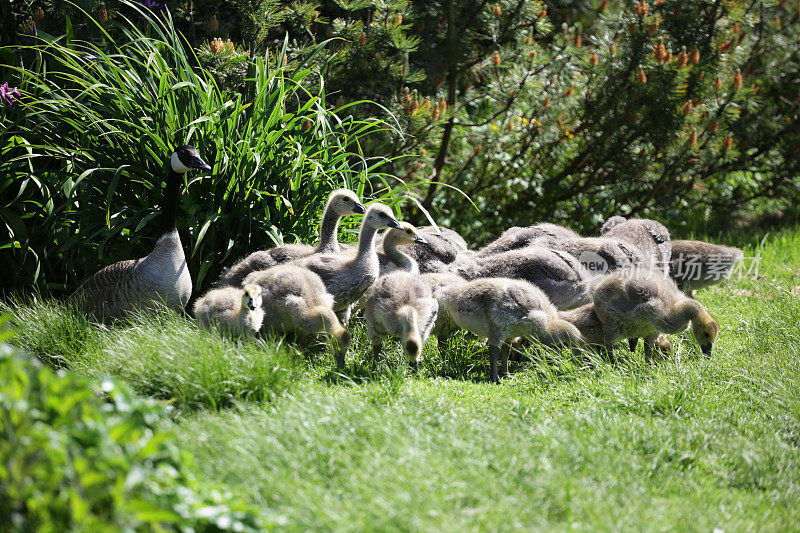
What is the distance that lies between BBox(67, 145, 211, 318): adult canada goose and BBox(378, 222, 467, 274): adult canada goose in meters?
2.02

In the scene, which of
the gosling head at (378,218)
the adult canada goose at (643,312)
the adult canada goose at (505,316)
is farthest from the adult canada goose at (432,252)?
the adult canada goose at (643,312)

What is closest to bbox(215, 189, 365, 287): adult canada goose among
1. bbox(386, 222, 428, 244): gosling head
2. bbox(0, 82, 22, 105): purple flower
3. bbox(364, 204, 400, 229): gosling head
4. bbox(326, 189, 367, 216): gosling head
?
bbox(326, 189, 367, 216): gosling head

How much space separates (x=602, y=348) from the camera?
588 centimetres

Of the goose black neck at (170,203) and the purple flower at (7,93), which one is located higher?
the purple flower at (7,93)

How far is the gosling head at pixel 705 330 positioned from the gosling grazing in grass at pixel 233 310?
118 inches

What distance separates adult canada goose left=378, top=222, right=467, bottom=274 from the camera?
6.94 meters

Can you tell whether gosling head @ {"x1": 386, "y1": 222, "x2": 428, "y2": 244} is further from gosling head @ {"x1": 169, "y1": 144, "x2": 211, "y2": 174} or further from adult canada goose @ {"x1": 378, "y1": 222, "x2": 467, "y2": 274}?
gosling head @ {"x1": 169, "y1": 144, "x2": 211, "y2": 174}

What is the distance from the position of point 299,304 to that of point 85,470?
8.75 ft

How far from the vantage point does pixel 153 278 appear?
18.4 feet

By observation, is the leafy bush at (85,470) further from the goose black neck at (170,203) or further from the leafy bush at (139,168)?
the leafy bush at (139,168)

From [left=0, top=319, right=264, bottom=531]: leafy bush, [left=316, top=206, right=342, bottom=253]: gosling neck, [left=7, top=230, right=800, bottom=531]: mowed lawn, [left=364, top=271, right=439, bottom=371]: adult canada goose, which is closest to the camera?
[left=0, top=319, right=264, bottom=531]: leafy bush

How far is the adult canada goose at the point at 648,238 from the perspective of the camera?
7.09m

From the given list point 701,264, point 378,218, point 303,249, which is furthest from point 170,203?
point 701,264

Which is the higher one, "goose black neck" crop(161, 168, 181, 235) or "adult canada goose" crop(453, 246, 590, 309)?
"goose black neck" crop(161, 168, 181, 235)
